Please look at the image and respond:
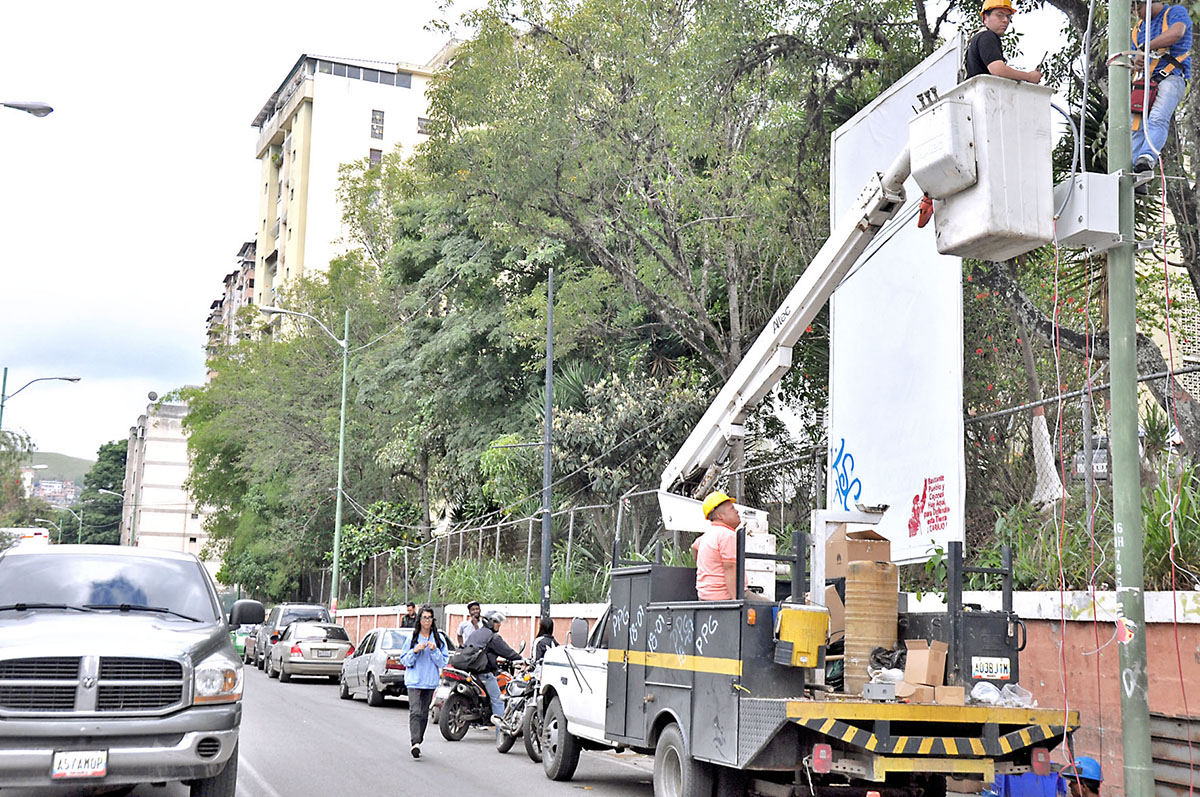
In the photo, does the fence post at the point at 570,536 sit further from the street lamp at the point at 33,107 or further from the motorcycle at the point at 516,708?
the street lamp at the point at 33,107

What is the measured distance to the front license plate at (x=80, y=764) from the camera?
786cm

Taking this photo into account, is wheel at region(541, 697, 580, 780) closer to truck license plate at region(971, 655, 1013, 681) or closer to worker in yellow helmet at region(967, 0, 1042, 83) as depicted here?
truck license plate at region(971, 655, 1013, 681)

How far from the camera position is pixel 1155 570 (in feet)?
33.4

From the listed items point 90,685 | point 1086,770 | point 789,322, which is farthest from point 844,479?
point 90,685

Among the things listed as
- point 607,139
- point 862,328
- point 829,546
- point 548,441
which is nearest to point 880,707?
point 829,546

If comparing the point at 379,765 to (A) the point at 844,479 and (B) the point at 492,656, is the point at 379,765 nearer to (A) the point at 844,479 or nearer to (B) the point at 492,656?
(B) the point at 492,656

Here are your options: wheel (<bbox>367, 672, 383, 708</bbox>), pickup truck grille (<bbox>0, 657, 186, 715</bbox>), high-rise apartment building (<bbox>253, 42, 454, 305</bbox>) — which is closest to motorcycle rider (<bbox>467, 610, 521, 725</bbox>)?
wheel (<bbox>367, 672, 383, 708</bbox>)

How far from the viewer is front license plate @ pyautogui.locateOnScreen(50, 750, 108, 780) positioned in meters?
7.86

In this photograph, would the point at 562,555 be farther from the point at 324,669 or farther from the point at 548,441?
the point at 324,669

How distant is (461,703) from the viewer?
635 inches

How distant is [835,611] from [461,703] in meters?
8.07

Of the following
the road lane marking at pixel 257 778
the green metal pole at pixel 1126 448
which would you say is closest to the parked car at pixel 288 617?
the road lane marking at pixel 257 778

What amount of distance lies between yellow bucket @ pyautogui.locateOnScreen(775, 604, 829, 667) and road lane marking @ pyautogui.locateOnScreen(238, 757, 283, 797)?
198 inches

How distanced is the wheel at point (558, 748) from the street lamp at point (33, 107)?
11396mm
